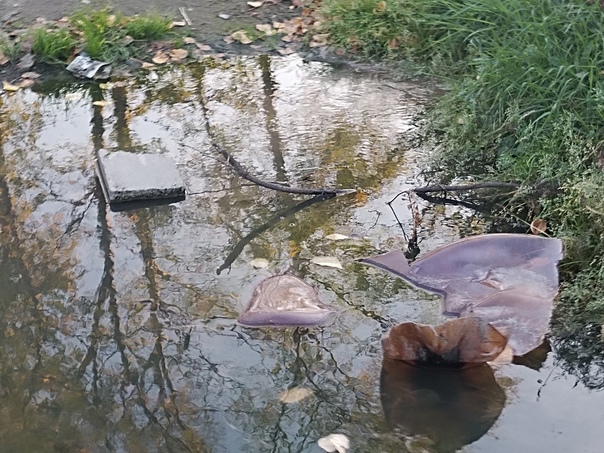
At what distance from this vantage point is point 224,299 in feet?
9.75

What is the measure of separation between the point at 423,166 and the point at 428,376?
1580 mm

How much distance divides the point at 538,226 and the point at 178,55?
3.04 m

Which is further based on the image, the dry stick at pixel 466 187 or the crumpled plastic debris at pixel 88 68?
the crumpled plastic debris at pixel 88 68

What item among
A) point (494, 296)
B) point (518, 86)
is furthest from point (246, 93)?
point (494, 296)

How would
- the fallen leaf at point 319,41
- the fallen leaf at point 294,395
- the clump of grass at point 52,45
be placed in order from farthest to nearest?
1. the fallen leaf at point 319,41
2. the clump of grass at point 52,45
3. the fallen leaf at point 294,395

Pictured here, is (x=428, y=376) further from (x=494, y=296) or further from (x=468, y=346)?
(x=494, y=296)

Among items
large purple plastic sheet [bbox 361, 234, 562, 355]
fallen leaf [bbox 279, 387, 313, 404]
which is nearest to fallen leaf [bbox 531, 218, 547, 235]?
large purple plastic sheet [bbox 361, 234, 562, 355]

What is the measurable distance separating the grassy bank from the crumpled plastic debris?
2.08 meters

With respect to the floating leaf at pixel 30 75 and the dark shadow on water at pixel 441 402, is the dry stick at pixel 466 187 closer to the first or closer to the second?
the dark shadow on water at pixel 441 402

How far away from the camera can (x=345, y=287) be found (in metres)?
3.02

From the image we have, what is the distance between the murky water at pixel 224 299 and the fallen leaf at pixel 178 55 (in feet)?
2.47

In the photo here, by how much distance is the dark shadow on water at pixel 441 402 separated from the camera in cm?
235

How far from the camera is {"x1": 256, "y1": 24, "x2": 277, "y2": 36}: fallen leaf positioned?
572cm

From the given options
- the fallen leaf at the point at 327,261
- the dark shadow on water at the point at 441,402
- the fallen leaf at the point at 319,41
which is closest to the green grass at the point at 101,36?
the fallen leaf at the point at 319,41
